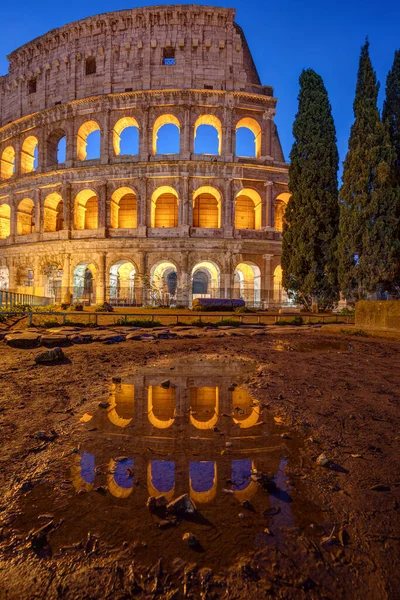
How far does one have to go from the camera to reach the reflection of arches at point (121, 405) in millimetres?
2869

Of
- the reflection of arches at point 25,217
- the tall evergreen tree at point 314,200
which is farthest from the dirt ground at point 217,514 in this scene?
the reflection of arches at point 25,217

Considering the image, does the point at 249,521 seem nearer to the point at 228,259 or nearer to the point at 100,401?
the point at 100,401

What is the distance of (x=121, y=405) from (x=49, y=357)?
2790 millimetres

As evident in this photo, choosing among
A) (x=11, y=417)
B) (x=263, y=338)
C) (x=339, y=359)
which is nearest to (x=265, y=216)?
(x=263, y=338)

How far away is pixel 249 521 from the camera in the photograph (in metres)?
1.55

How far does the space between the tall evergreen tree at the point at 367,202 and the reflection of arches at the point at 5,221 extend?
28808 mm

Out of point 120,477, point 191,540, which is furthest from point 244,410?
point 191,540

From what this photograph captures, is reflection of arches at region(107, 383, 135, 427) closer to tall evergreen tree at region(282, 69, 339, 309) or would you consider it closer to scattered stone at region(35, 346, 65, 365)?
scattered stone at region(35, 346, 65, 365)

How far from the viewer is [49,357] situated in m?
5.32

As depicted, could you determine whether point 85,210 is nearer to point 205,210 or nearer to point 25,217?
point 25,217

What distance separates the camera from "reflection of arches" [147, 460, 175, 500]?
5.87 feet

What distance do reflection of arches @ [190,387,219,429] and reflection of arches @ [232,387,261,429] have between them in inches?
8.3

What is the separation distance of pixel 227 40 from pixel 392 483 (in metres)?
30.5

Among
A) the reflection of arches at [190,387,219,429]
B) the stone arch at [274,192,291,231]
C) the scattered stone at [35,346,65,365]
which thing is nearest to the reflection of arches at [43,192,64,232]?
the stone arch at [274,192,291,231]
